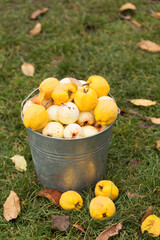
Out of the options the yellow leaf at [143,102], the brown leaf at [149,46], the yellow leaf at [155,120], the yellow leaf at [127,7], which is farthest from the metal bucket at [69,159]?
the yellow leaf at [127,7]

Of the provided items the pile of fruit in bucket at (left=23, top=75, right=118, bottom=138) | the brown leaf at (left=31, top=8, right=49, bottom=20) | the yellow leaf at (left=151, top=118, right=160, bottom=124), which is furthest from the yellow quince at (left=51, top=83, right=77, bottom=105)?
the brown leaf at (left=31, top=8, right=49, bottom=20)

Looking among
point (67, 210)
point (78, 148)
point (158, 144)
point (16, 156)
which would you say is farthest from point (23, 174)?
point (158, 144)

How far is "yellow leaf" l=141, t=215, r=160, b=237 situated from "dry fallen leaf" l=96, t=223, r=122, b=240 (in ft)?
0.52

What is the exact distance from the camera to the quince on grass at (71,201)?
195 cm

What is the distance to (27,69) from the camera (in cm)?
335

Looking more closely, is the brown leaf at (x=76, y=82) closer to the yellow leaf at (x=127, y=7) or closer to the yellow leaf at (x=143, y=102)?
the yellow leaf at (x=143, y=102)

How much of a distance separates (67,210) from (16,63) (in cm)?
212

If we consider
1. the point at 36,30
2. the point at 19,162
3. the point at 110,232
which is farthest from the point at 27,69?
the point at 110,232

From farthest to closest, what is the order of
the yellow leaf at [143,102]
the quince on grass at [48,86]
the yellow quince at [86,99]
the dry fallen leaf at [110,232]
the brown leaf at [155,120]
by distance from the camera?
the yellow leaf at [143,102], the brown leaf at [155,120], the quince on grass at [48,86], the yellow quince at [86,99], the dry fallen leaf at [110,232]

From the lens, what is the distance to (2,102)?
2.99 meters

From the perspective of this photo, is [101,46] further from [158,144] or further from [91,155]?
[91,155]

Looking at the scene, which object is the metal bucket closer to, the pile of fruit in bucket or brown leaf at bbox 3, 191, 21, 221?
the pile of fruit in bucket

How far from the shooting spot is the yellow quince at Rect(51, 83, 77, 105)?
1.95 meters

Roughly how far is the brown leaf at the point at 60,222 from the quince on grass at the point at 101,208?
173 mm
